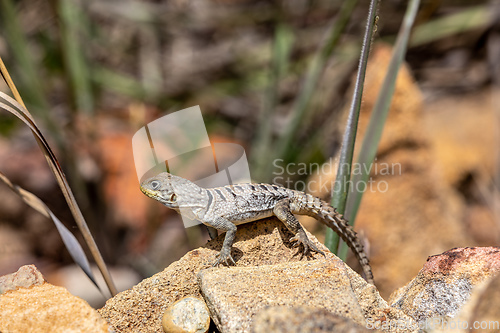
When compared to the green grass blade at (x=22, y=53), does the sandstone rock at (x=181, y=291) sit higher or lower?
lower

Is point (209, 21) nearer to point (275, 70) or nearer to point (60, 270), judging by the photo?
point (275, 70)

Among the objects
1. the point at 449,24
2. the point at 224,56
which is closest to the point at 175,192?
the point at 224,56

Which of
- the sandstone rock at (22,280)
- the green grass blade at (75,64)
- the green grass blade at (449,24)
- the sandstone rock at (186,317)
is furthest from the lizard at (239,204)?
the green grass blade at (449,24)

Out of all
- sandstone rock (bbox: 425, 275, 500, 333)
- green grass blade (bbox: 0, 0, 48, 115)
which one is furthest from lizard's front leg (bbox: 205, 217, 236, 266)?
green grass blade (bbox: 0, 0, 48, 115)

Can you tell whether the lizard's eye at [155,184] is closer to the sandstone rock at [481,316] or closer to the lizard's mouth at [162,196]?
the lizard's mouth at [162,196]

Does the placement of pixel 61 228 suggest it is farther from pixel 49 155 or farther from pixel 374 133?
pixel 374 133

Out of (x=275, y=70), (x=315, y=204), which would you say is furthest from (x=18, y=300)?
(x=275, y=70)
